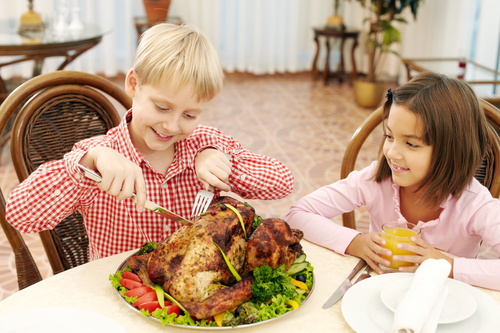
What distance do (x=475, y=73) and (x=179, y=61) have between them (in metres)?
3.60

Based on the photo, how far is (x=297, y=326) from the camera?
100 cm

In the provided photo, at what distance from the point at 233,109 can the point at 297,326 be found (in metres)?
4.66

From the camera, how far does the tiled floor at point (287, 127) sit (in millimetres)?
3467

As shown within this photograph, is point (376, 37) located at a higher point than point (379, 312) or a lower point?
higher

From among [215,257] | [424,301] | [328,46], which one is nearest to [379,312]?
[424,301]

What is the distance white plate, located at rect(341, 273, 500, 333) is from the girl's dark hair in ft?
1.30

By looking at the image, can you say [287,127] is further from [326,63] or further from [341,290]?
[341,290]

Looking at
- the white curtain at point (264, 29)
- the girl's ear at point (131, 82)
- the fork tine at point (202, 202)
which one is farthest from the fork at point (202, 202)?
the white curtain at point (264, 29)

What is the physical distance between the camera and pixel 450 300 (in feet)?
3.44

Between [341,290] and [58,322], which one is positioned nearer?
[58,322]

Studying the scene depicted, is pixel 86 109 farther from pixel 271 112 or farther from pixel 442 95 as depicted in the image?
pixel 271 112

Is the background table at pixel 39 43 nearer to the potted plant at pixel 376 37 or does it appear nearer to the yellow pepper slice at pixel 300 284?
the potted plant at pixel 376 37

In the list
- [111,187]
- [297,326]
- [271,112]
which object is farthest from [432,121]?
[271,112]

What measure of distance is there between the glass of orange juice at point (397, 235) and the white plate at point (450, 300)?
0.11 metres
